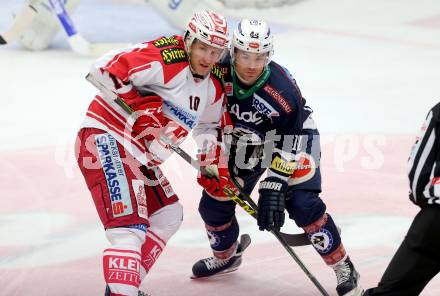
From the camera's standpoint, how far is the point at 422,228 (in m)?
2.56

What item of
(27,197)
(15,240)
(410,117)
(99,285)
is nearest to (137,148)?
(99,285)

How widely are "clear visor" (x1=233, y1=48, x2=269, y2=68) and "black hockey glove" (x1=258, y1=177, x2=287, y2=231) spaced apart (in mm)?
476

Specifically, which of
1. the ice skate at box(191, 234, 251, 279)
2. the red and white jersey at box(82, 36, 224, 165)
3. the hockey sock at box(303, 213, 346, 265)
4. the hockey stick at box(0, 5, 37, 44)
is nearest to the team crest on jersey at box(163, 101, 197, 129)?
the red and white jersey at box(82, 36, 224, 165)

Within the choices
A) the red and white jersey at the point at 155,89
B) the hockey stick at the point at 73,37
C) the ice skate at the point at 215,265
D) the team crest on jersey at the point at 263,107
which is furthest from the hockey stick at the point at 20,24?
the team crest on jersey at the point at 263,107

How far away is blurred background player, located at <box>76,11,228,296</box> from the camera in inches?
122

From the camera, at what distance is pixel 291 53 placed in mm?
7867

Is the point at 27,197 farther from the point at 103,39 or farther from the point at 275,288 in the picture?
the point at 103,39

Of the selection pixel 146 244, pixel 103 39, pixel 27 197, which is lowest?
pixel 103 39

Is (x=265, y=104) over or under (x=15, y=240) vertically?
over

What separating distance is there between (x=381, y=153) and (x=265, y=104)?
2131mm

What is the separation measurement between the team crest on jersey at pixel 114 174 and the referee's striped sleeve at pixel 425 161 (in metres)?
1.06

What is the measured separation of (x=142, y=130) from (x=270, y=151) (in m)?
0.62

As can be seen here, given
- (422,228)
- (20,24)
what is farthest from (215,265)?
(20,24)

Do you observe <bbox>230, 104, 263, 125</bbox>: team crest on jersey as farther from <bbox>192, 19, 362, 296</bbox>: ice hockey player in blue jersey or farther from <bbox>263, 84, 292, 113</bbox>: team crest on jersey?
<bbox>263, 84, 292, 113</bbox>: team crest on jersey
